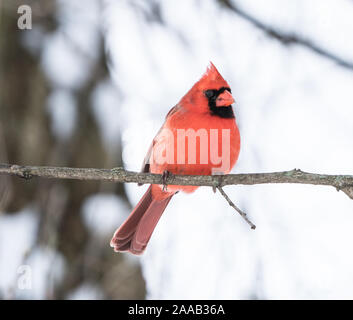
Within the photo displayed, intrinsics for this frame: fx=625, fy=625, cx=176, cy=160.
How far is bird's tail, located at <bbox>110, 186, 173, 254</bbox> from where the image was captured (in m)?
3.78

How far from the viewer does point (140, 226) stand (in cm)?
382

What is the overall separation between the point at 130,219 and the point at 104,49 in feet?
4.52

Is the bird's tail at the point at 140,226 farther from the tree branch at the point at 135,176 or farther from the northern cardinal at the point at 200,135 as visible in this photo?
the tree branch at the point at 135,176

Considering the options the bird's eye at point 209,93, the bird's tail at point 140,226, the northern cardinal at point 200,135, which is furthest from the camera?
the bird's tail at point 140,226

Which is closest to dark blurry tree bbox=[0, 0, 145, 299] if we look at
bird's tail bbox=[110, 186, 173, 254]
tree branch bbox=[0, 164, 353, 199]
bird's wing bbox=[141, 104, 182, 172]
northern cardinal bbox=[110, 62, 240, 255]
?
bird's tail bbox=[110, 186, 173, 254]

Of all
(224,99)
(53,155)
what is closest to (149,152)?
(224,99)

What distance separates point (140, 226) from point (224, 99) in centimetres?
95

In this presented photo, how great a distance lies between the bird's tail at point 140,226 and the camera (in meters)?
3.78

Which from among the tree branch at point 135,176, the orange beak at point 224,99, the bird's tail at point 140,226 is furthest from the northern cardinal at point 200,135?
the tree branch at point 135,176

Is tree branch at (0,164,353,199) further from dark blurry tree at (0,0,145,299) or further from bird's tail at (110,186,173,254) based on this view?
bird's tail at (110,186,173,254)

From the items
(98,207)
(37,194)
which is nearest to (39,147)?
(37,194)

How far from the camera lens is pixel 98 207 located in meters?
3.89

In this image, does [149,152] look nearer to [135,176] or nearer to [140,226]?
[140,226]
